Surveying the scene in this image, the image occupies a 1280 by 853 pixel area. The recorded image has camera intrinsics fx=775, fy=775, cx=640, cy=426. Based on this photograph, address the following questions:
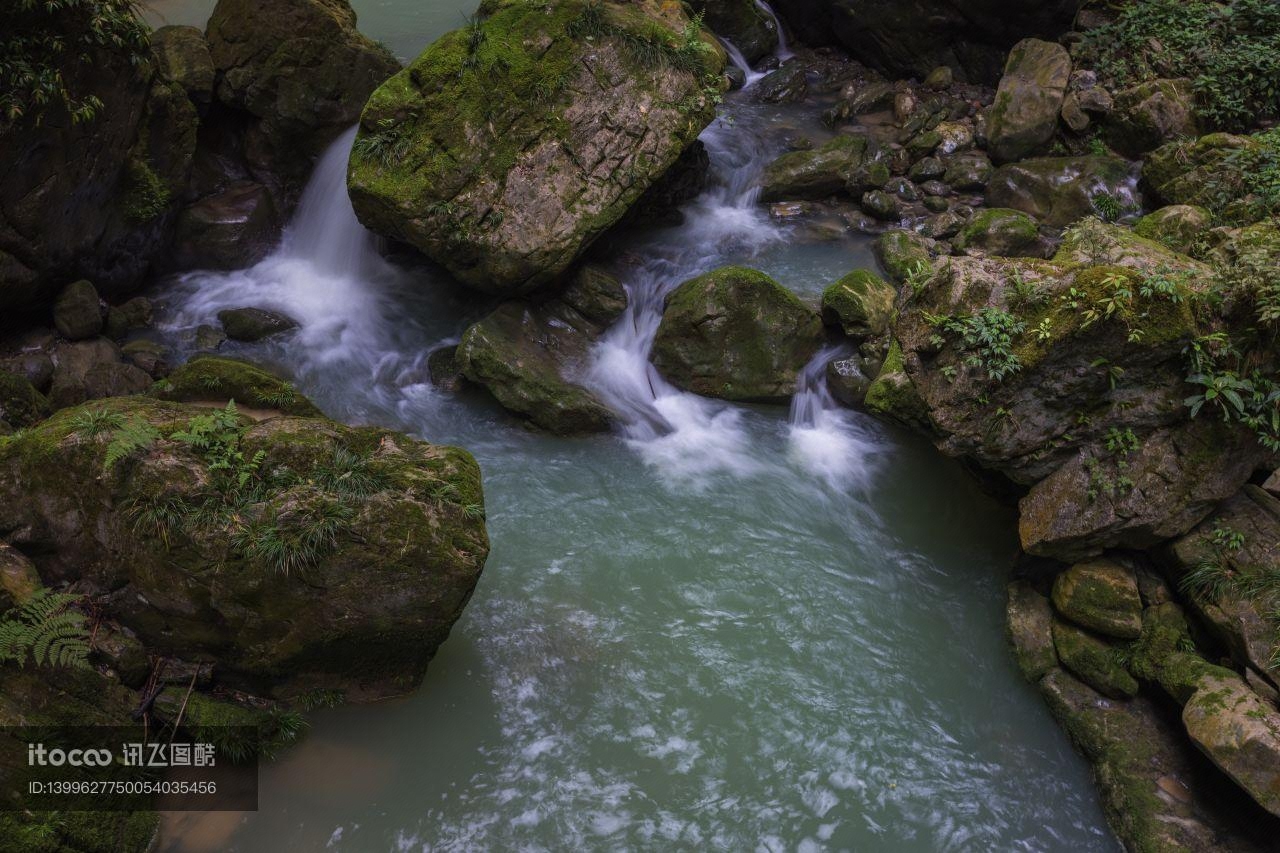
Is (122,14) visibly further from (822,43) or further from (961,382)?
(822,43)

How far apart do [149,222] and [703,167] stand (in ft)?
26.9

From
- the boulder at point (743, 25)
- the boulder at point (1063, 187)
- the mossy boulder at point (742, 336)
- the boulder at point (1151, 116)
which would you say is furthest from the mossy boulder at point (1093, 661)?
the boulder at point (743, 25)

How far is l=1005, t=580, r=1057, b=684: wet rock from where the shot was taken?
662cm

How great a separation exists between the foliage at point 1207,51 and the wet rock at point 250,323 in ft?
43.6

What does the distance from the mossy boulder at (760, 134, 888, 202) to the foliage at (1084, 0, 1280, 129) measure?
415 cm

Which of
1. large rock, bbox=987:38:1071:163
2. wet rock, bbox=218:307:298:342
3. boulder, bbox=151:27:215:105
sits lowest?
wet rock, bbox=218:307:298:342

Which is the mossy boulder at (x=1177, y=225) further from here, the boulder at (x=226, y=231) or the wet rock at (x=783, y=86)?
the boulder at (x=226, y=231)

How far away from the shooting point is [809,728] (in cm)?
616

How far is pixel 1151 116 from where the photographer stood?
451 inches

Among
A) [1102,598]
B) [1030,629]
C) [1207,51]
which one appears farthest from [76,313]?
[1207,51]

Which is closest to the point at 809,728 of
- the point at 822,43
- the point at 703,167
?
the point at 703,167

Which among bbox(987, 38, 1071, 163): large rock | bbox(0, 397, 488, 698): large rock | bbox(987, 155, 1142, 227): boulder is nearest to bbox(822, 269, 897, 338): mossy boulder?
bbox(987, 155, 1142, 227): boulder

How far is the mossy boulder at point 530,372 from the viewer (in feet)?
29.7

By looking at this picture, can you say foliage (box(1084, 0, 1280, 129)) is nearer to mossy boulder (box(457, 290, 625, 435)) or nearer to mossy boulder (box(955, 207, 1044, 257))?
mossy boulder (box(955, 207, 1044, 257))
